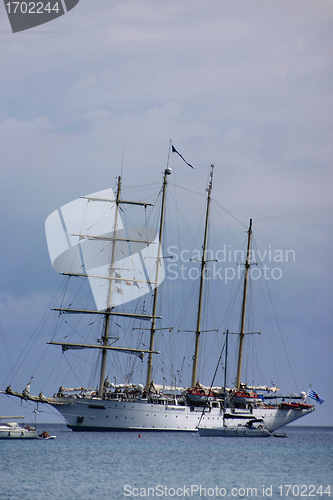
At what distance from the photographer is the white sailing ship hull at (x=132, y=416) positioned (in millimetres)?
77625

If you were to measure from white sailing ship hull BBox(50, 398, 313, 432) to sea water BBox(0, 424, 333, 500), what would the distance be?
6.96 metres

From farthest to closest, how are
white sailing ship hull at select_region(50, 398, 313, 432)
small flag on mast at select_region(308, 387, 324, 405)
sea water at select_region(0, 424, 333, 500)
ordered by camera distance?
small flag on mast at select_region(308, 387, 324, 405), white sailing ship hull at select_region(50, 398, 313, 432), sea water at select_region(0, 424, 333, 500)

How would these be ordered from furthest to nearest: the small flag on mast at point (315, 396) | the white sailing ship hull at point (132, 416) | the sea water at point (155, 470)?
the small flag on mast at point (315, 396) → the white sailing ship hull at point (132, 416) → the sea water at point (155, 470)

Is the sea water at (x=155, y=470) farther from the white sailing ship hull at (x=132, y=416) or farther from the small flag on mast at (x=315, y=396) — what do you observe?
the small flag on mast at (x=315, y=396)

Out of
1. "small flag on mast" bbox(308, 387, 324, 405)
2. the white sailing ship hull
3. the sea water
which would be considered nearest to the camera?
the sea water

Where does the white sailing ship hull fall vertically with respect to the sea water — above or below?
above

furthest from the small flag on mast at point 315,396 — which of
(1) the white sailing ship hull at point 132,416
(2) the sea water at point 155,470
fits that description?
(2) the sea water at point 155,470

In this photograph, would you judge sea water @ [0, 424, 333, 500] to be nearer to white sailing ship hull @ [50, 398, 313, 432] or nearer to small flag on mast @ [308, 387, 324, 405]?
white sailing ship hull @ [50, 398, 313, 432]

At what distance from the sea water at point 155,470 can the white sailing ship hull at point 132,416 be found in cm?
696

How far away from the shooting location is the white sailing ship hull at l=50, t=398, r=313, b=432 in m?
77.6

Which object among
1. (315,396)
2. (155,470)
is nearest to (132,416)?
(315,396)

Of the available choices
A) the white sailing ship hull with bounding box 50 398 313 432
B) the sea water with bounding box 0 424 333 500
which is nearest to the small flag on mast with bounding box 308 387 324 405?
the white sailing ship hull with bounding box 50 398 313 432

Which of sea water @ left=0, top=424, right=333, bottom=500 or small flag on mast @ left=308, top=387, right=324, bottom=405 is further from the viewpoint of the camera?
small flag on mast @ left=308, top=387, right=324, bottom=405

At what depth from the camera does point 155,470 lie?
157 ft
